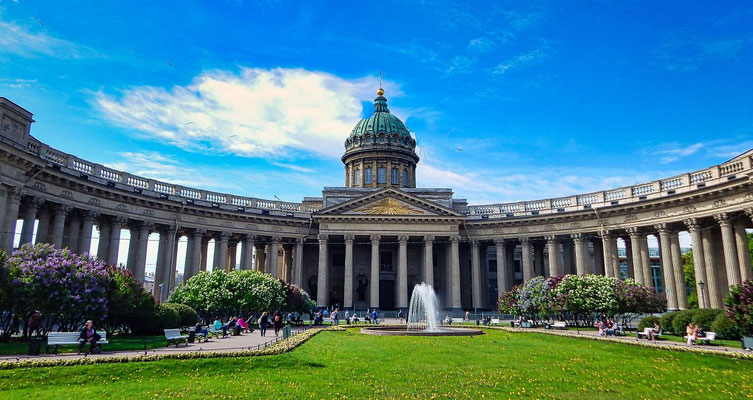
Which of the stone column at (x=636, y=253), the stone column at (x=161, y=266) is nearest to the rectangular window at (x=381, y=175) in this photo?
the stone column at (x=161, y=266)

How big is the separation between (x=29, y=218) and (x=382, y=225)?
3283cm

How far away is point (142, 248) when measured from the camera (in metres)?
46.3

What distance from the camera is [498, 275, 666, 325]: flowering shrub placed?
116 ft

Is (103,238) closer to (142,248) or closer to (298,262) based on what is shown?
(142,248)

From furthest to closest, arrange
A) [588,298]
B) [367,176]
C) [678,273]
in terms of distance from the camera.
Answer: [367,176] → [678,273] → [588,298]

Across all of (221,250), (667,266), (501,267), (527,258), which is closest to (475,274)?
(501,267)

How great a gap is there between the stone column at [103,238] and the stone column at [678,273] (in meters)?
47.1

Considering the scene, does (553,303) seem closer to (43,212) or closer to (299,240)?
(299,240)

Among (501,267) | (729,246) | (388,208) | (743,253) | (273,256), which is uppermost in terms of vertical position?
(388,208)

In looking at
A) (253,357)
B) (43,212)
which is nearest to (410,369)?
(253,357)

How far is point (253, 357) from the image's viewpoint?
61.9ft

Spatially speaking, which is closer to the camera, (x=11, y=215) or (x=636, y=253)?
(x=11, y=215)

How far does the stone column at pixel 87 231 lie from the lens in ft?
132

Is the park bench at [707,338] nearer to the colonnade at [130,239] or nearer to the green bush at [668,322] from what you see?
the green bush at [668,322]
